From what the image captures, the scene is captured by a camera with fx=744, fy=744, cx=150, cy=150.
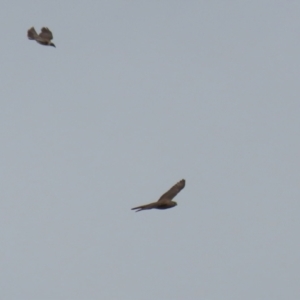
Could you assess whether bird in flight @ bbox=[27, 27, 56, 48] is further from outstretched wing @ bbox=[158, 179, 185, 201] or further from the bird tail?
outstretched wing @ bbox=[158, 179, 185, 201]

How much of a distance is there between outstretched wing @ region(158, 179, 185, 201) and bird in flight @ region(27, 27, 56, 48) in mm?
10536

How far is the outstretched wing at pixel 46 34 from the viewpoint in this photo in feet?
130

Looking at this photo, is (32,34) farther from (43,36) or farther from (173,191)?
(173,191)

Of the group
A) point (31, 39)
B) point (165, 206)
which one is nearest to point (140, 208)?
point (165, 206)

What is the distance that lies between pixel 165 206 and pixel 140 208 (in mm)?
1859

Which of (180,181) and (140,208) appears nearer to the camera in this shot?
(140,208)

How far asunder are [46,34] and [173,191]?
11.4 metres

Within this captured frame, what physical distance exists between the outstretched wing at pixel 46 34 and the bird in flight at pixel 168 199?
1092 cm

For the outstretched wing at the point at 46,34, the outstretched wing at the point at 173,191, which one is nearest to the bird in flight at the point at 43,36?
the outstretched wing at the point at 46,34

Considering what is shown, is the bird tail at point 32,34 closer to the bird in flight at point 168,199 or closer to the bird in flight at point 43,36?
the bird in flight at point 43,36

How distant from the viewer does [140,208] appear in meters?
33.0

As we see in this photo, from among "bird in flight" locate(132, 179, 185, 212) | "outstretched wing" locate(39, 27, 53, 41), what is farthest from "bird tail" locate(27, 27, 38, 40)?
"bird in flight" locate(132, 179, 185, 212)

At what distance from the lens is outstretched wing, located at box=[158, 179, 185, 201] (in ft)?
115

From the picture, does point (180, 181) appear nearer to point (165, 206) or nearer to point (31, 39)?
point (165, 206)
